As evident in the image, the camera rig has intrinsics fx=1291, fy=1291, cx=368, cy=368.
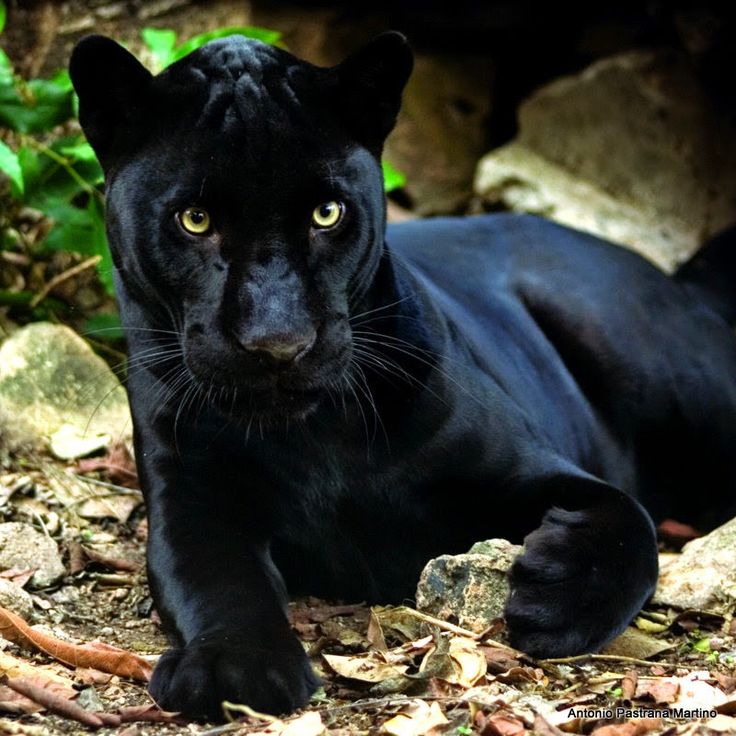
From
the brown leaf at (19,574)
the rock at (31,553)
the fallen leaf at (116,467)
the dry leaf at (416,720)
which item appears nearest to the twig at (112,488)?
the fallen leaf at (116,467)

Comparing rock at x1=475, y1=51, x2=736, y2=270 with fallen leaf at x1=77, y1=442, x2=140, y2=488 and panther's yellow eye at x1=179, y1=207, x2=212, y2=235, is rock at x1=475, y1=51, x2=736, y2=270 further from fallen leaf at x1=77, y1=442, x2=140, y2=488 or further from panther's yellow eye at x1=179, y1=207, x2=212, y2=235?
panther's yellow eye at x1=179, y1=207, x2=212, y2=235

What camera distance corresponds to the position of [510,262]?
4062 mm

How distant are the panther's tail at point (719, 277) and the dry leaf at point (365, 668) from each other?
2.53 meters

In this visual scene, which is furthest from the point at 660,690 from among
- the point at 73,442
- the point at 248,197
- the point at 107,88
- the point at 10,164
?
the point at 10,164

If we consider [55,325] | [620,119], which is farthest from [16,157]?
[620,119]

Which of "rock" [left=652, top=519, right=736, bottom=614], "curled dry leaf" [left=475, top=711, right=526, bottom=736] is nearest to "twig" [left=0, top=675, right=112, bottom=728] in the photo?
"curled dry leaf" [left=475, top=711, right=526, bottom=736]

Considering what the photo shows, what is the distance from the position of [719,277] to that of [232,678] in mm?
2931

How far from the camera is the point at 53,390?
12.3 feet

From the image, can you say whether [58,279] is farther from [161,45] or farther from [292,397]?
[292,397]

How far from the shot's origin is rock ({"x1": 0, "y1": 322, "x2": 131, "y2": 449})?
12.0 feet

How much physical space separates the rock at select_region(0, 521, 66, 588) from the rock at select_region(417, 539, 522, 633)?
0.90 meters

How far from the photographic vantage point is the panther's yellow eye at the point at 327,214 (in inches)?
98.6

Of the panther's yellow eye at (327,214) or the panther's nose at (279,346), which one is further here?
the panther's yellow eye at (327,214)

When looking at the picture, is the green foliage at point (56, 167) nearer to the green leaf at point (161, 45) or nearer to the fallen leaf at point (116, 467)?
the green leaf at point (161, 45)
